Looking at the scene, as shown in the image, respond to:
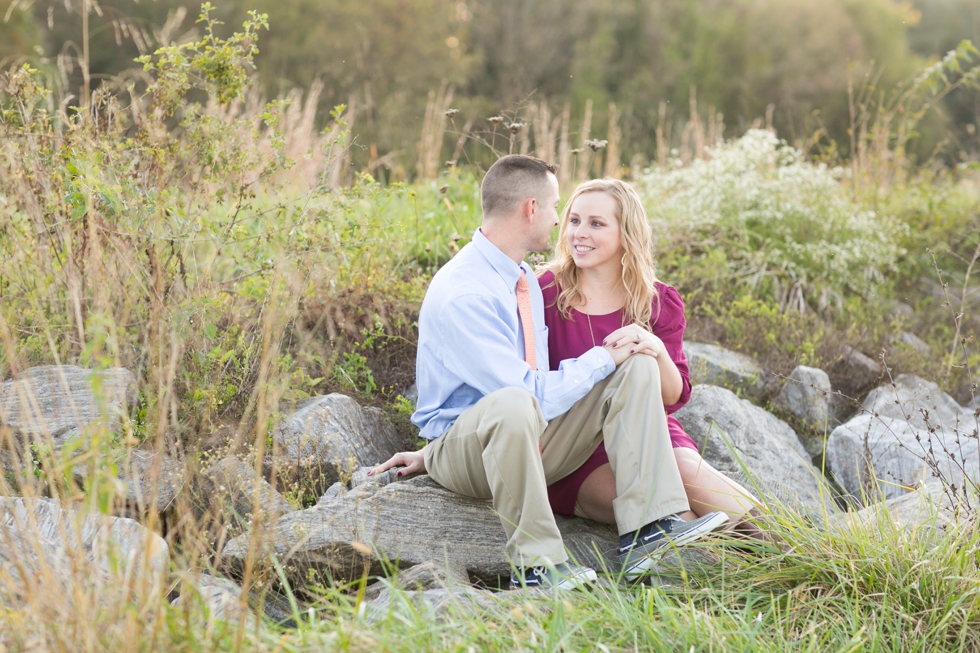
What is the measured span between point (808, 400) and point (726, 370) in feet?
1.49

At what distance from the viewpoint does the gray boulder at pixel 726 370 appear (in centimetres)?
455

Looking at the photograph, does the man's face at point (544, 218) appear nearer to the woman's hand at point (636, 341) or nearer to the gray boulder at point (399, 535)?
the woman's hand at point (636, 341)

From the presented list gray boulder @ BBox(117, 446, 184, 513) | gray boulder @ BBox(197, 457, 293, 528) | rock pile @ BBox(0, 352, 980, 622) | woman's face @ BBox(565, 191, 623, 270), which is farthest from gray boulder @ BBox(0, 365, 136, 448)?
woman's face @ BBox(565, 191, 623, 270)

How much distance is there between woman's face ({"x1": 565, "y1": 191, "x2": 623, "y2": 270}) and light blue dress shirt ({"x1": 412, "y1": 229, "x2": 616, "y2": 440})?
1.27 ft

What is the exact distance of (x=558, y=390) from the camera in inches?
115

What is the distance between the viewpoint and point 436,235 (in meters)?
5.48

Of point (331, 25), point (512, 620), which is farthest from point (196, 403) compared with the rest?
point (331, 25)

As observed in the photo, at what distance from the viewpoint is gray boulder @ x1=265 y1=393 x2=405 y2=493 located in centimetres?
322

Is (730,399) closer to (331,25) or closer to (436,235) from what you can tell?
(436,235)

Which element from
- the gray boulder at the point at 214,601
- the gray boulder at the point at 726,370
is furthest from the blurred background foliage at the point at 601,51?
the gray boulder at the point at 214,601

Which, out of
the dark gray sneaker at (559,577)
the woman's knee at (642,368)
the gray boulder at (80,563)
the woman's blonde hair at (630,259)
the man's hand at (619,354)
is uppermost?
the woman's blonde hair at (630,259)

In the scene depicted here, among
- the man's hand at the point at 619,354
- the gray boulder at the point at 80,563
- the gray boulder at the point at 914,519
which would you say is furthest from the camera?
the man's hand at the point at 619,354

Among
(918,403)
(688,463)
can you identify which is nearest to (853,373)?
(918,403)

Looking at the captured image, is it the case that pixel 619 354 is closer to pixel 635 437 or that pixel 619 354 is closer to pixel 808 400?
pixel 635 437
